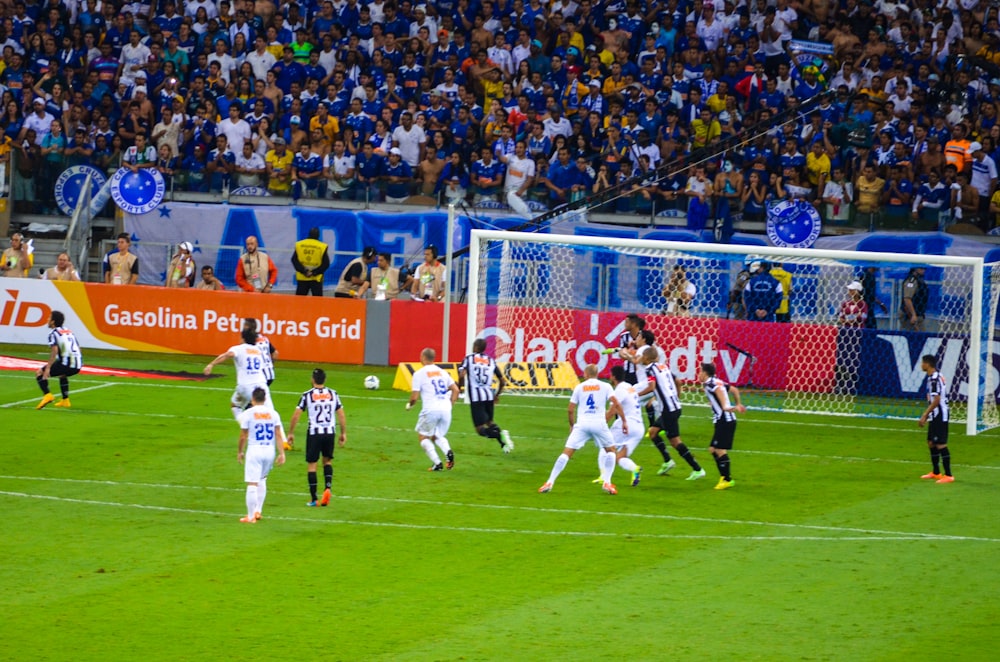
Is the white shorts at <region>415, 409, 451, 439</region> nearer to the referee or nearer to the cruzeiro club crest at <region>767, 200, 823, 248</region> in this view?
the referee

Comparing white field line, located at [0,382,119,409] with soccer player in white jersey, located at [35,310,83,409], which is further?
white field line, located at [0,382,119,409]

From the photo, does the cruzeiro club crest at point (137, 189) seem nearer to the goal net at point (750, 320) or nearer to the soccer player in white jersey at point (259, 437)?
the goal net at point (750, 320)

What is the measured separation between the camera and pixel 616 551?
15656mm

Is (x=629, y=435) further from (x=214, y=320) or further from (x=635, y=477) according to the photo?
(x=214, y=320)

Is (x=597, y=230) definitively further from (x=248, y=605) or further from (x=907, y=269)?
(x=248, y=605)

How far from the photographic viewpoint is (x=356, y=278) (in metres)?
29.9

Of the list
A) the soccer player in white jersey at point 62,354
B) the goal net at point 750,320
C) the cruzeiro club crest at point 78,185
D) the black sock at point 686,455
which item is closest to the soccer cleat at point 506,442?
the black sock at point 686,455

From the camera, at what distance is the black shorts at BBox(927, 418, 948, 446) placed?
19797 mm

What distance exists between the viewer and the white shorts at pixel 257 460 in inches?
632

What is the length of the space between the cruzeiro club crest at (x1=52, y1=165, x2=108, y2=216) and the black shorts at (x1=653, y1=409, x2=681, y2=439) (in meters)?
17.4

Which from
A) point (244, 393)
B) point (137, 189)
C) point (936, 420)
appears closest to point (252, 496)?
point (244, 393)

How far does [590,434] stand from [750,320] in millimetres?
10405

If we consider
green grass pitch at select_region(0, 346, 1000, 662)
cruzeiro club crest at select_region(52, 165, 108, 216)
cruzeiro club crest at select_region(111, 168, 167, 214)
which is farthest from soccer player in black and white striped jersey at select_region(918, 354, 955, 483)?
cruzeiro club crest at select_region(52, 165, 108, 216)

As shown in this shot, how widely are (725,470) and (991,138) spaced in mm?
13959
